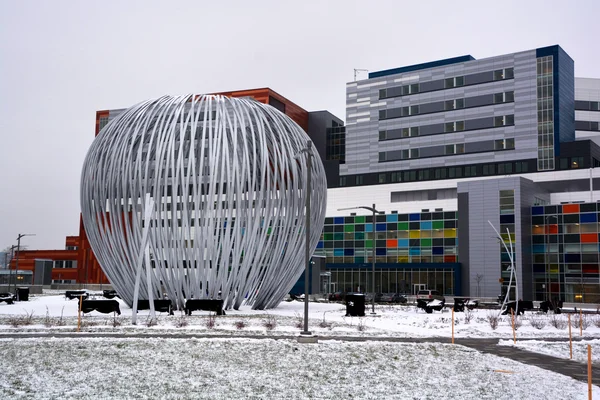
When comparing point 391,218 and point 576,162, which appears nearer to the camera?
point 576,162

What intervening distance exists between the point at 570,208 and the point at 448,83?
30377 millimetres

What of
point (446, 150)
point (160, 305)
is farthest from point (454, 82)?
point (160, 305)

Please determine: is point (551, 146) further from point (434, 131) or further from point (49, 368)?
point (49, 368)

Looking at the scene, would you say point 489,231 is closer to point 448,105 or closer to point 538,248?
point 538,248

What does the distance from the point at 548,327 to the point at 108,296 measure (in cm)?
3184

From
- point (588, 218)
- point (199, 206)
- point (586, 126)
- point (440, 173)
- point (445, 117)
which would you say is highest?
point (586, 126)

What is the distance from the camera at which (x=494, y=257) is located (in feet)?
272

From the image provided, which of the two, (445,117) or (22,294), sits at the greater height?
(445,117)

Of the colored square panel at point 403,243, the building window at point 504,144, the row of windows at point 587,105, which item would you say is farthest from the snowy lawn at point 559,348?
the row of windows at point 587,105

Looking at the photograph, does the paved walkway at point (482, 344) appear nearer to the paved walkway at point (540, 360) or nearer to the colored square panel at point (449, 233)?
the paved walkway at point (540, 360)

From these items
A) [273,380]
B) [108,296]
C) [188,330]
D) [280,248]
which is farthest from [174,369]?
[108,296]

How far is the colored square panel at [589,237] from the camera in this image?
76.2m

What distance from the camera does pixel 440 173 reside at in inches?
3880

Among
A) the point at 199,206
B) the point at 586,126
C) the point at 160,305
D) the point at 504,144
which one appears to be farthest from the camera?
the point at 586,126
